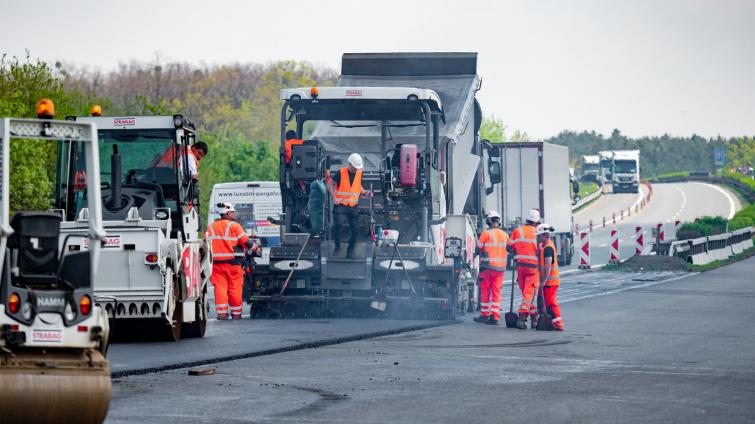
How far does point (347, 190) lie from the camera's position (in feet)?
67.3

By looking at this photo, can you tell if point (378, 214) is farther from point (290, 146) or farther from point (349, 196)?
point (290, 146)

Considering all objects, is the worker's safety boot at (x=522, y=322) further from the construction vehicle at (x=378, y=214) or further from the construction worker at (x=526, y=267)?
the construction vehicle at (x=378, y=214)

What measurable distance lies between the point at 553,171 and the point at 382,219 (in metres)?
19.7

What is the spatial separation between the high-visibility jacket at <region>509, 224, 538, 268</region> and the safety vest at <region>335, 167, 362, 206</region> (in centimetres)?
243

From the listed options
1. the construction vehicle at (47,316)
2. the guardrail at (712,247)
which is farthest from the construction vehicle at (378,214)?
the guardrail at (712,247)

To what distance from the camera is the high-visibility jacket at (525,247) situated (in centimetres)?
2016

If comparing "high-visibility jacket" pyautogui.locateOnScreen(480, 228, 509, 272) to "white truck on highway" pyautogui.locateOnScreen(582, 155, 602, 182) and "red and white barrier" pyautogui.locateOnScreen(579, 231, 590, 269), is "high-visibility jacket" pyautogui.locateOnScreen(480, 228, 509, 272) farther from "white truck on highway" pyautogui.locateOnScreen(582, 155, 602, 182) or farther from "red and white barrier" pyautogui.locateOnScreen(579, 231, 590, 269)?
"white truck on highway" pyautogui.locateOnScreen(582, 155, 602, 182)

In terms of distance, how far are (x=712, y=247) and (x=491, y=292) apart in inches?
911

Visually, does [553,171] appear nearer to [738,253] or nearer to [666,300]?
[738,253]

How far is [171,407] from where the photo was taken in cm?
1090

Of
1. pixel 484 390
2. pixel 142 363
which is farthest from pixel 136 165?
pixel 484 390

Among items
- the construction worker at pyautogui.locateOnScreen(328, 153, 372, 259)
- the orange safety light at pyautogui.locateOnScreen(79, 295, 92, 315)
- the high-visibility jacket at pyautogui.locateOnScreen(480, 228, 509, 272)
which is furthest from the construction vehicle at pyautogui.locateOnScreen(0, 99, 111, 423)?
the high-visibility jacket at pyautogui.locateOnScreen(480, 228, 509, 272)

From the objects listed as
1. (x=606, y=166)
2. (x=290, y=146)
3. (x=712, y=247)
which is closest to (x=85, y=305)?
(x=290, y=146)

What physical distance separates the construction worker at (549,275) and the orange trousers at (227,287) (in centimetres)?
457
